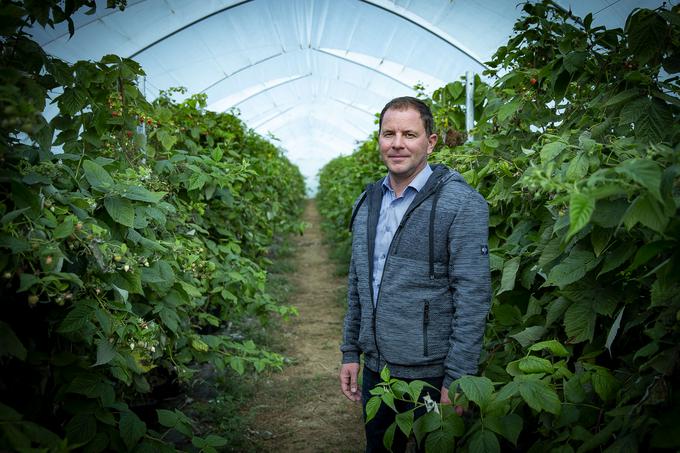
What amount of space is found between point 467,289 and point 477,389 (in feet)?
1.40

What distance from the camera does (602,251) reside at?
155cm

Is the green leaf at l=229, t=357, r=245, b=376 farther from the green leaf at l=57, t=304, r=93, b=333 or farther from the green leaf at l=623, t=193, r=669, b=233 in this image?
the green leaf at l=623, t=193, r=669, b=233

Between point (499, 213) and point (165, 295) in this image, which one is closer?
point (165, 295)

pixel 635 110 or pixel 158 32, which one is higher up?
pixel 158 32

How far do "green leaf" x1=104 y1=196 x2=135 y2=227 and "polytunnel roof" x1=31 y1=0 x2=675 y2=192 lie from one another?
117 inches

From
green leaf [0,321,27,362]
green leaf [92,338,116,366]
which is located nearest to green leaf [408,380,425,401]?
green leaf [92,338,116,366]

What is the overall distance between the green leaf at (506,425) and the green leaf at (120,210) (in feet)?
4.36

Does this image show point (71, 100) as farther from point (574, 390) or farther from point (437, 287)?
point (574, 390)

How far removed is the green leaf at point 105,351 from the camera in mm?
1670

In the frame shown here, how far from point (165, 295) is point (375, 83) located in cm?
944

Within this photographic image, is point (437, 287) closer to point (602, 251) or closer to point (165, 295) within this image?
point (602, 251)

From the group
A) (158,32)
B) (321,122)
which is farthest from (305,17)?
(321,122)

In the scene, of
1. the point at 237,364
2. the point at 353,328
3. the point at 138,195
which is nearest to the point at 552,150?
the point at 353,328

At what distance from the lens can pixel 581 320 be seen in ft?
5.67
